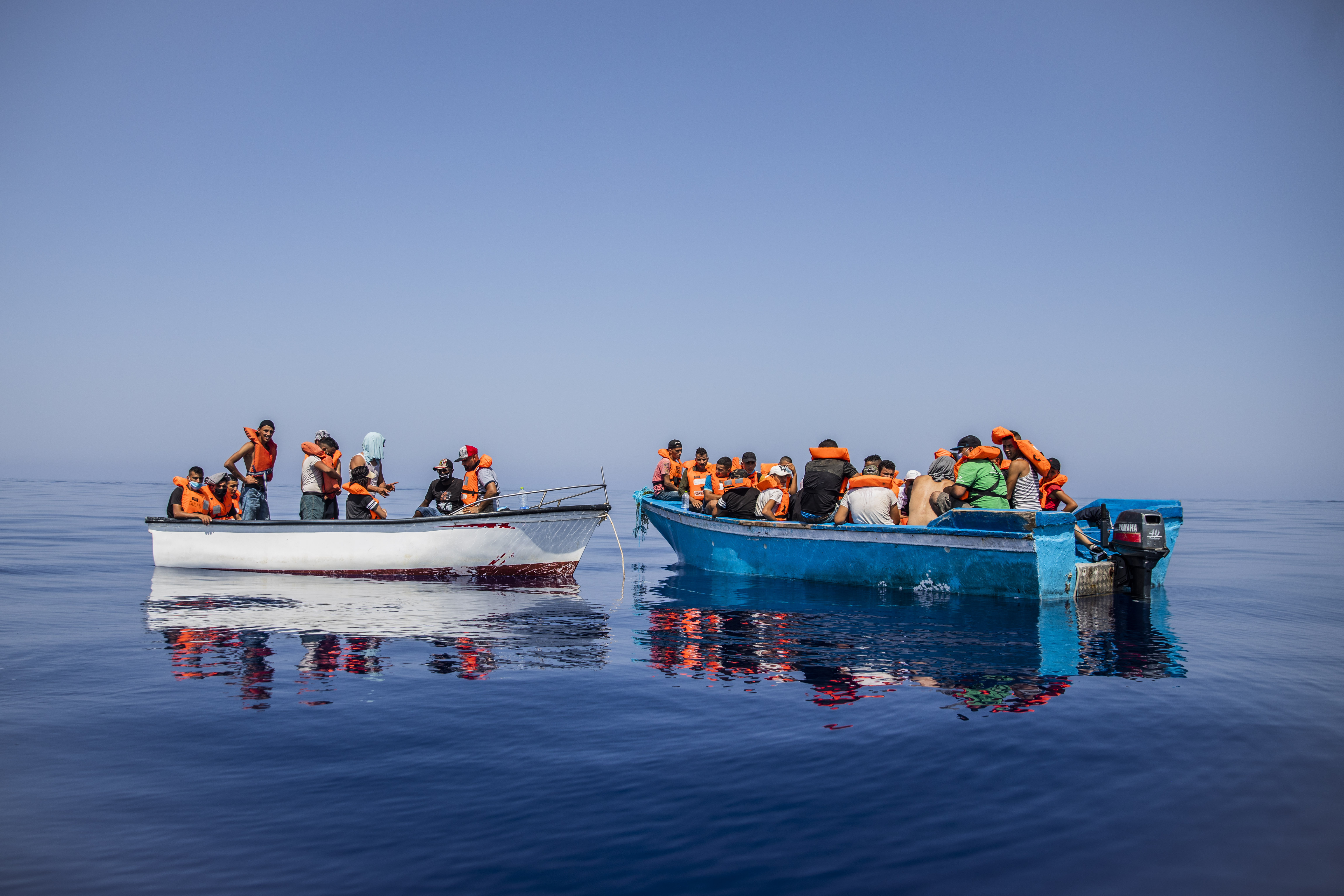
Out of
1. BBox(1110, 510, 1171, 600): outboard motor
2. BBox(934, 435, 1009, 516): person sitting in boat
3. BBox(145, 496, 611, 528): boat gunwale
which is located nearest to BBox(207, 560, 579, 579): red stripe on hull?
BBox(145, 496, 611, 528): boat gunwale

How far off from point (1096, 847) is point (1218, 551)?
2440 centimetres

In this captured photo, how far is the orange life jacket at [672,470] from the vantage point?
760 inches

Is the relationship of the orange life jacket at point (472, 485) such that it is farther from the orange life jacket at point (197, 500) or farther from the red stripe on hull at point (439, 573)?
the orange life jacket at point (197, 500)

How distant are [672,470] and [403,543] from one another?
7156 millimetres

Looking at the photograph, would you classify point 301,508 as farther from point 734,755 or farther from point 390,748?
point 734,755

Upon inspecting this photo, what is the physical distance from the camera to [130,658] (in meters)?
8.16

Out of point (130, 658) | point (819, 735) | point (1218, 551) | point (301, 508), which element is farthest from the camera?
point (1218, 551)

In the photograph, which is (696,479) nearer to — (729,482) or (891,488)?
(729,482)

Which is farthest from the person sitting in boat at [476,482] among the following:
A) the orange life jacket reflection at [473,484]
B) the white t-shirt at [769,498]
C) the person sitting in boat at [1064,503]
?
the person sitting in boat at [1064,503]

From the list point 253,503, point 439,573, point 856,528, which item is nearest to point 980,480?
point 856,528

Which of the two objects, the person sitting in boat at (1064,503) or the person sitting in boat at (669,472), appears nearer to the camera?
the person sitting in boat at (1064,503)

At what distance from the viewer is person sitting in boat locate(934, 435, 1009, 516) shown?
12.1 meters

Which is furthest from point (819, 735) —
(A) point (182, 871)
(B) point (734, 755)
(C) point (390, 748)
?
(A) point (182, 871)

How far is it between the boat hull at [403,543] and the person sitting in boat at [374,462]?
2.03ft
